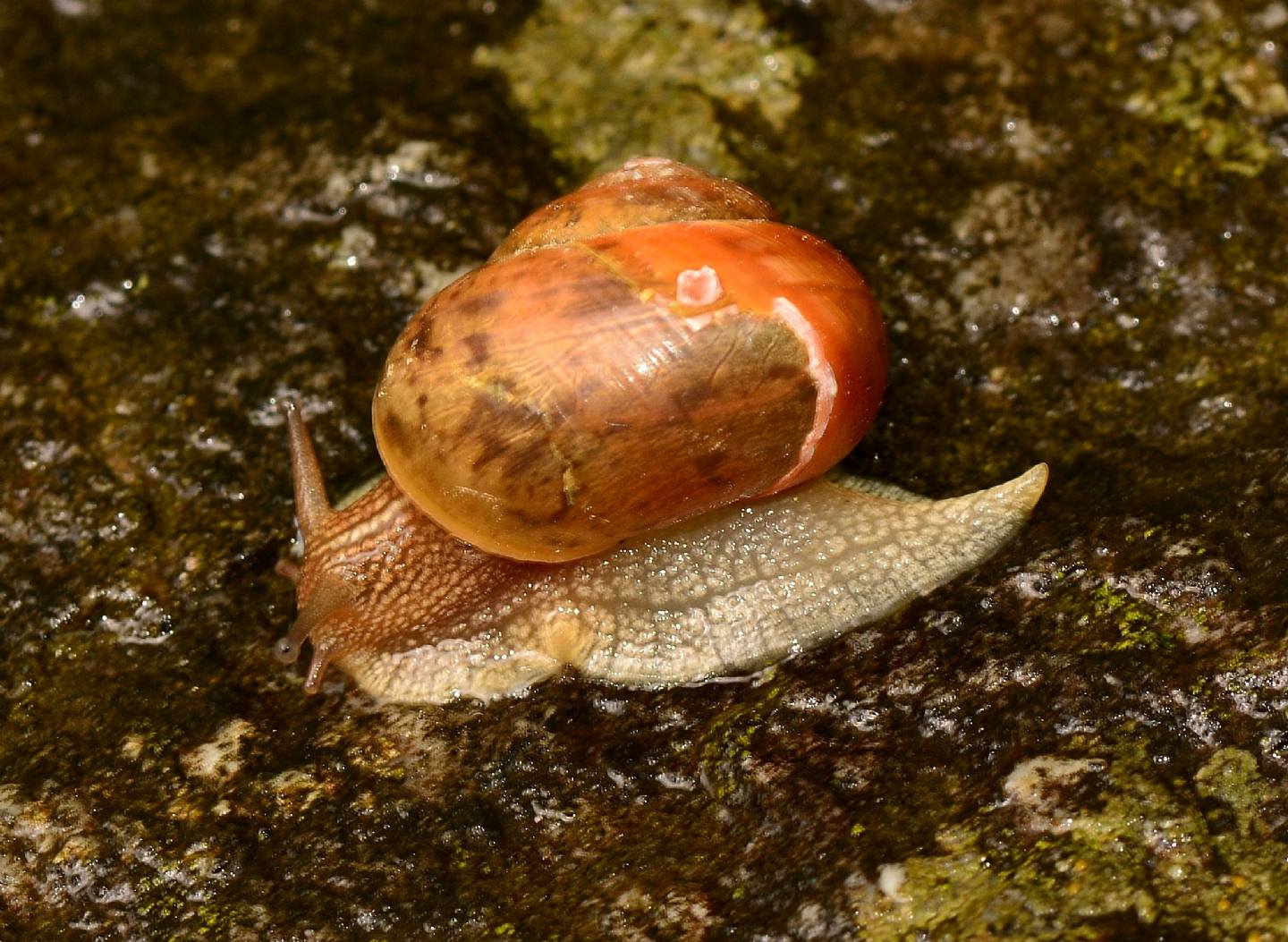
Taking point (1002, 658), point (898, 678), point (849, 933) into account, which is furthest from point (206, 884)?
point (1002, 658)

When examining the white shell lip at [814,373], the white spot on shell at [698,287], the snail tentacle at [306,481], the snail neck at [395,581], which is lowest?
the snail neck at [395,581]

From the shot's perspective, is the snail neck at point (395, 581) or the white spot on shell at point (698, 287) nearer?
the white spot on shell at point (698, 287)

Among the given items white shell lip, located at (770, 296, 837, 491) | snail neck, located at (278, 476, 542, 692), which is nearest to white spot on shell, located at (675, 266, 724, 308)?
white shell lip, located at (770, 296, 837, 491)

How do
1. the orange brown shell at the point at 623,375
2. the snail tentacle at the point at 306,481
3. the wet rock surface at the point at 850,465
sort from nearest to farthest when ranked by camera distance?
the wet rock surface at the point at 850,465 → the orange brown shell at the point at 623,375 → the snail tentacle at the point at 306,481

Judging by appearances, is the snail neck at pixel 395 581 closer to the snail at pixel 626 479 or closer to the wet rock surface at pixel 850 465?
the snail at pixel 626 479

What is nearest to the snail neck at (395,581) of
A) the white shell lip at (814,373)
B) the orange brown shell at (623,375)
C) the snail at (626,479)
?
the snail at (626,479)

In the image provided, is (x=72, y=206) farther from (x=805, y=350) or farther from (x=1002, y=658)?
(x=1002, y=658)

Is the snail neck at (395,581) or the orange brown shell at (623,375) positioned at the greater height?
the orange brown shell at (623,375)

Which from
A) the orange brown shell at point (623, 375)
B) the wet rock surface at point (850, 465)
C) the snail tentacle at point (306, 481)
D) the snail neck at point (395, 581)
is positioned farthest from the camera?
the snail tentacle at point (306, 481)
